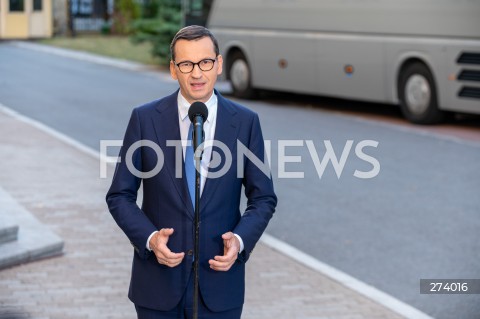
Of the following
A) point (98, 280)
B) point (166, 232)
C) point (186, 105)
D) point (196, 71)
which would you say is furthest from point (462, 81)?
point (166, 232)

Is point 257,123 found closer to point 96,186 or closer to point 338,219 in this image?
point 338,219

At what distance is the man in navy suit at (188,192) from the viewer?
156 inches

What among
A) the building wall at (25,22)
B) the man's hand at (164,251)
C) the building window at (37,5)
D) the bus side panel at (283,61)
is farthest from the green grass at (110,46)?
the man's hand at (164,251)

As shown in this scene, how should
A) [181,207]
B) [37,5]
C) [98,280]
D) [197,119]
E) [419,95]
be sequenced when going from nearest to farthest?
1. [197,119]
2. [181,207]
3. [98,280]
4. [419,95]
5. [37,5]

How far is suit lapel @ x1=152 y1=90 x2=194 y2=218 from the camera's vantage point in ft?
13.1

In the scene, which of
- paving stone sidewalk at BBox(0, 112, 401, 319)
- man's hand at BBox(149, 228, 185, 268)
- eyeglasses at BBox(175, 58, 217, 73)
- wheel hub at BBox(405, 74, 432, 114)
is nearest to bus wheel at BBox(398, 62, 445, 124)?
wheel hub at BBox(405, 74, 432, 114)

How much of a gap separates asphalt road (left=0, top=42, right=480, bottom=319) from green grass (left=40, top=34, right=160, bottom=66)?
39.6 ft

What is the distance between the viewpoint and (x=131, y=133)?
4.10m

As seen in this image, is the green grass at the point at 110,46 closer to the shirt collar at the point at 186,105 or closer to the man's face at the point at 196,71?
the shirt collar at the point at 186,105

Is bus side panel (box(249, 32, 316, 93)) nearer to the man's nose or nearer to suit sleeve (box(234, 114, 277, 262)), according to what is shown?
suit sleeve (box(234, 114, 277, 262))

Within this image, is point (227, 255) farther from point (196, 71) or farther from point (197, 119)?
point (196, 71)

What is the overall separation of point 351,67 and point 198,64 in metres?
16.0

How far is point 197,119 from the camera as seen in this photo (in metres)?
3.74

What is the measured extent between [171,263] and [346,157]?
428 inches
